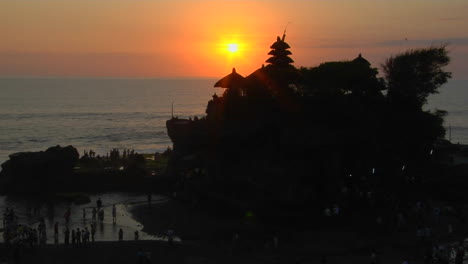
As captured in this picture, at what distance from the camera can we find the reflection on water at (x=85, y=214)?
35.7 m

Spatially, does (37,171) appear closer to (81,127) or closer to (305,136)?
(305,136)

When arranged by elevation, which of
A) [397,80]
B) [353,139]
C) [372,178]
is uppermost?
[397,80]

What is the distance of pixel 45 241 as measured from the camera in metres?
33.3

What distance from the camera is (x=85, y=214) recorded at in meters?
40.9

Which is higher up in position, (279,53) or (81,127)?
(279,53)

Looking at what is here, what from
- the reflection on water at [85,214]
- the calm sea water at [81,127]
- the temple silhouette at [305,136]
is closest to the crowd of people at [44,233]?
the reflection on water at [85,214]

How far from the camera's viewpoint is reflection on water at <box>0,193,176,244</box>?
35656 mm

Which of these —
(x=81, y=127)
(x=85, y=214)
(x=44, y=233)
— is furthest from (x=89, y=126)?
(x=44, y=233)

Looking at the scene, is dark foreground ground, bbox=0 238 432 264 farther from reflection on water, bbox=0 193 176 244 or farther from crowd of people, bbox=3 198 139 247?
reflection on water, bbox=0 193 176 244

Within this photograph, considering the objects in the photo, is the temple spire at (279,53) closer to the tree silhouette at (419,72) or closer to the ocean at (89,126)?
the tree silhouette at (419,72)

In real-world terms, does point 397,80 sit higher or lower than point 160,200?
higher

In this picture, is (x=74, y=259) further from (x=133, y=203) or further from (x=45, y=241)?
(x=133, y=203)

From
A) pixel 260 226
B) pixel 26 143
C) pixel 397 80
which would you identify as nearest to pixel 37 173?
pixel 260 226

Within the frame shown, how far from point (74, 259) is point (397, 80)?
98.4 ft
